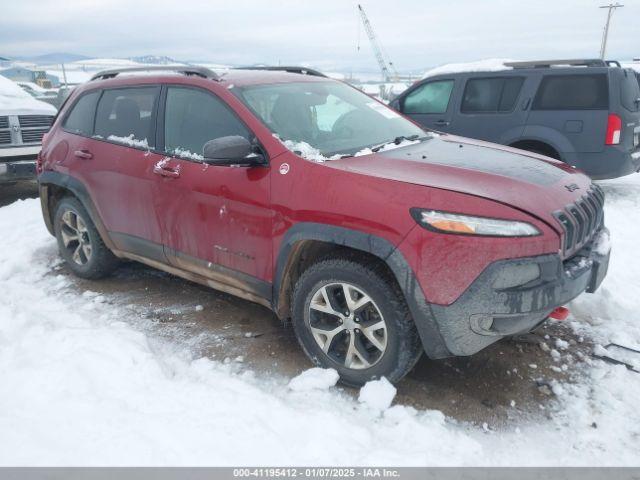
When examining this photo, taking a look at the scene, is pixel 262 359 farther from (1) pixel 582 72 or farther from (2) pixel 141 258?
(1) pixel 582 72

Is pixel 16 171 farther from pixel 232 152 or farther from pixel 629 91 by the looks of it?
pixel 629 91

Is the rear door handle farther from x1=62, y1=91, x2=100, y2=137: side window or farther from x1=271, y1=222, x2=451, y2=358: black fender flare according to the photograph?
x1=271, y1=222, x2=451, y2=358: black fender flare

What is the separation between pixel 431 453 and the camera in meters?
2.40

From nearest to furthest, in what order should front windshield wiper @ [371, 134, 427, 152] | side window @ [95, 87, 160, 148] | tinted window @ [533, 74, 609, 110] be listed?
1. front windshield wiper @ [371, 134, 427, 152]
2. side window @ [95, 87, 160, 148]
3. tinted window @ [533, 74, 609, 110]

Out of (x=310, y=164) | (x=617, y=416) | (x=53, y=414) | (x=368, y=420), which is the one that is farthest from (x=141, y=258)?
(x=617, y=416)

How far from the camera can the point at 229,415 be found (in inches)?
103

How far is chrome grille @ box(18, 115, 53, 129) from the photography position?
291 inches

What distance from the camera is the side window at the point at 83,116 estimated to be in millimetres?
4285

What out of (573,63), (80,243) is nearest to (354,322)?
(80,243)

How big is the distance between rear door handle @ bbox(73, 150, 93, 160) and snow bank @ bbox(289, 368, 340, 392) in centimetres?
254

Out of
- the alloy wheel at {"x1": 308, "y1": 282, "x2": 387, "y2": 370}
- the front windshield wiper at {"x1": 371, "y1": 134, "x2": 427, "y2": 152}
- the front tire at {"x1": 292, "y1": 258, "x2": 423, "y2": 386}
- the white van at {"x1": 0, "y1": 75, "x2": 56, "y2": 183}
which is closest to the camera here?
the front tire at {"x1": 292, "y1": 258, "x2": 423, "y2": 386}

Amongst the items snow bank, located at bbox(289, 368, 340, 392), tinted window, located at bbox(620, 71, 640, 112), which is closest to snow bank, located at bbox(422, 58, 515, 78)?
tinted window, located at bbox(620, 71, 640, 112)

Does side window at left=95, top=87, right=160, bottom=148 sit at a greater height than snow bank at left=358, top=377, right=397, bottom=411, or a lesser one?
greater

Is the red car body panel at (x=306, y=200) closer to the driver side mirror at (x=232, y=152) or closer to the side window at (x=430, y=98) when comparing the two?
the driver side mirror at (x=232, y=152)
